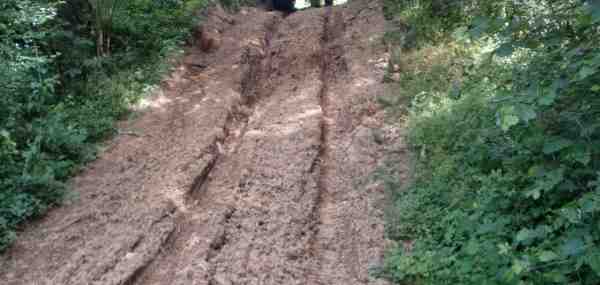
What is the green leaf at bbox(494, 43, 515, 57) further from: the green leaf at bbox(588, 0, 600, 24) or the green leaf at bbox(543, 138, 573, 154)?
the green leaf at bbox(543, 138, 573, 154)

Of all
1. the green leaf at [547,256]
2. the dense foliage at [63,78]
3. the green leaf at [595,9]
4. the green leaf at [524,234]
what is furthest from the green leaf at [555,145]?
the dense foliage at [63,78]

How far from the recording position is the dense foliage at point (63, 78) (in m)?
5.83

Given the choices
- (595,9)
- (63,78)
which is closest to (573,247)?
(595,9)

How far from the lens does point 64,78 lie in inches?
328

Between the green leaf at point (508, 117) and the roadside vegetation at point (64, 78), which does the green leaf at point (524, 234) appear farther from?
the roadside vegetation at point (64, 78)

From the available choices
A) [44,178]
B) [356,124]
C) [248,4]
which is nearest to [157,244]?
[44,178]

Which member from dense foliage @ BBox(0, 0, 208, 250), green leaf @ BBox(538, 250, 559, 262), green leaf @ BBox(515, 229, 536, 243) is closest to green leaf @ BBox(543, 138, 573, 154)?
green leaf @ BBox(515, 229, 536, 243)

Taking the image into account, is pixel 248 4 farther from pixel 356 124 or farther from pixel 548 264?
pixel 548 264

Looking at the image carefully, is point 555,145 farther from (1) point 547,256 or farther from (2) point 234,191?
(2) point 234,191

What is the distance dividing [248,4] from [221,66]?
7640 millimetres

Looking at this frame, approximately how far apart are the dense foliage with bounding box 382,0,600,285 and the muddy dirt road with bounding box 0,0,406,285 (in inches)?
21.7

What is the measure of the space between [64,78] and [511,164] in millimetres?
7292

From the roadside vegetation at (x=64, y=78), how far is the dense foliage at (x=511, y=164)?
4205 mm

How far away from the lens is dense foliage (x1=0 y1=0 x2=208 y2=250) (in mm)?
5828
